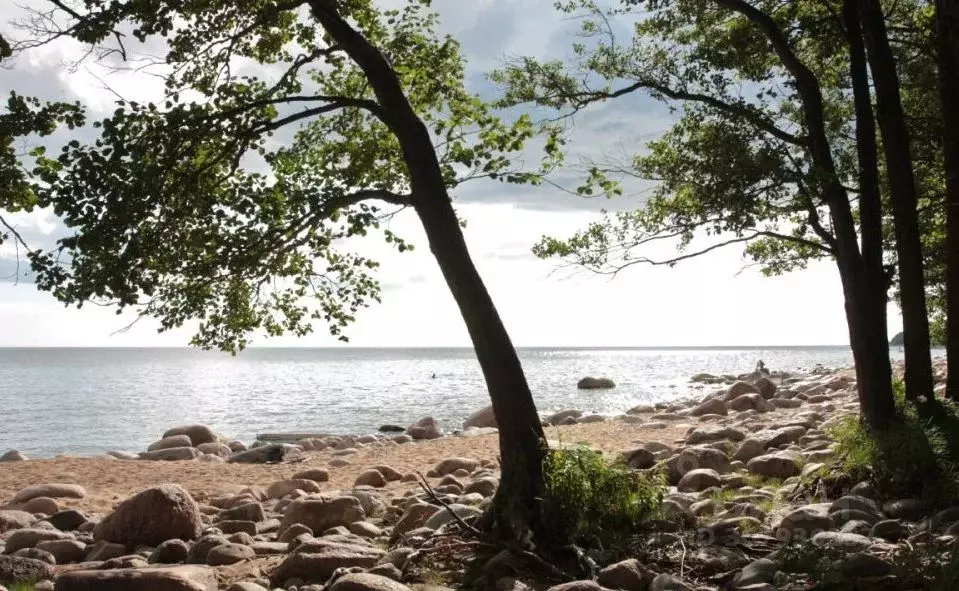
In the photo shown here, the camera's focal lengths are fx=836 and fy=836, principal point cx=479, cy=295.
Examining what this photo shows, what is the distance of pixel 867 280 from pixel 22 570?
33.1 feet

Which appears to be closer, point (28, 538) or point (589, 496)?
point (589, 496)

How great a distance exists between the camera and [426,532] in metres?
8.37

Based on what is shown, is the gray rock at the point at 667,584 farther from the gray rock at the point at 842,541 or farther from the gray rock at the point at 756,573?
the gray rock at the point at 842,541

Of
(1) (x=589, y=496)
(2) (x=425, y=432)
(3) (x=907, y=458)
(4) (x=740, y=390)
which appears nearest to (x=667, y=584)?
(1) (x=589, y=496)

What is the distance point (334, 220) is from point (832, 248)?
6.80 m

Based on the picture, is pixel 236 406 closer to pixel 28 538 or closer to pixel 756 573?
pixel 28 538

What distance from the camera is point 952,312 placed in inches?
463

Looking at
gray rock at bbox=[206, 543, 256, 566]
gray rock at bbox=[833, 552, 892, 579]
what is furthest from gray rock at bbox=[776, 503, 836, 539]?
gray rock at bbox=[206, 543, 256, 566]

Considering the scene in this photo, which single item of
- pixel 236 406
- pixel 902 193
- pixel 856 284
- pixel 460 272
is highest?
pixel 902 193

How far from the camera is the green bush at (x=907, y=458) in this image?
8.45 m

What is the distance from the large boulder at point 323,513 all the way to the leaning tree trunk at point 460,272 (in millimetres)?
2260

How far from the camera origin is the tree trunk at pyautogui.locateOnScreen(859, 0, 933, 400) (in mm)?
10891

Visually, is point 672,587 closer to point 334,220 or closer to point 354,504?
point 354,504

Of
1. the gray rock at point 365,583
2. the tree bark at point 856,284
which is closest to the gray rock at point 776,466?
the tree bark at point 856,284
